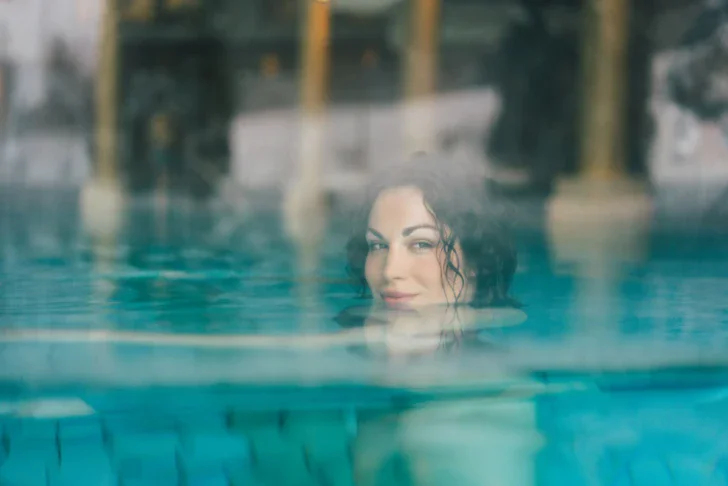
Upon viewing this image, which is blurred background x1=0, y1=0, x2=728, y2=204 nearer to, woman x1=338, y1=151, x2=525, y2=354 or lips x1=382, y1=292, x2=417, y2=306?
woman x1=338, y1=151, x2=525, y2=354

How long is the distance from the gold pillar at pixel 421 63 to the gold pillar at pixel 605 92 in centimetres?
95

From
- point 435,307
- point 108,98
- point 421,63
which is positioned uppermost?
point 421,63

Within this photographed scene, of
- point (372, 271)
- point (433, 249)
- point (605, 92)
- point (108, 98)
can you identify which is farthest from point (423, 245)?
point (108, 98)

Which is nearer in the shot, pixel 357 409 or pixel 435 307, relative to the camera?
pixel 357 409

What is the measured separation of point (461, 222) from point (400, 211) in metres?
0.14

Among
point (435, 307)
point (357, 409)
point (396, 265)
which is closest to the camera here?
point (357, 409)

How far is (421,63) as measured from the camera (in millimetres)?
5574

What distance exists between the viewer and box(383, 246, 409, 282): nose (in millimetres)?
1943

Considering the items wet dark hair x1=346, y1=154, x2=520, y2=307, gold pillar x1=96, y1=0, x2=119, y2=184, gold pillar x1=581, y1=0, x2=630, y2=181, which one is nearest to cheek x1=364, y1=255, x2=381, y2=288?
wet dark hair x1=346, y1=154, x2=520, y2=307

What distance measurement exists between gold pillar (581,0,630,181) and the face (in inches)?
122

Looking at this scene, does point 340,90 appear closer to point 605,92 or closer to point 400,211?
point 605,92

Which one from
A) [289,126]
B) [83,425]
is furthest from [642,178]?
[83,425]

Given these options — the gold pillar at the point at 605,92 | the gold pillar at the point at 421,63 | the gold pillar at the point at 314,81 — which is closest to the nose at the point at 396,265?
the gold pillar at the point at 605,92

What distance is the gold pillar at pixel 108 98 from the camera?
598 cm
